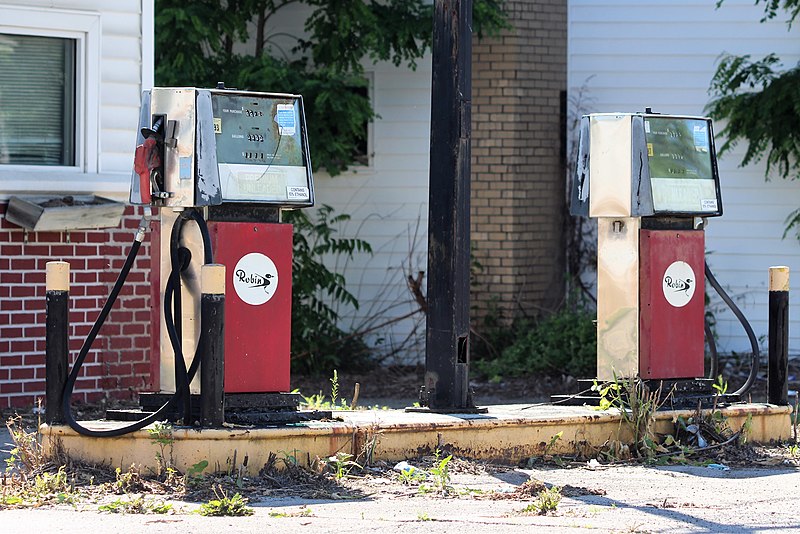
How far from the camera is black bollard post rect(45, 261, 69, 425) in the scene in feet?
24.7

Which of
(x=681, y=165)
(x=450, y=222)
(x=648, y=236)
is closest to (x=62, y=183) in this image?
(x=450, y=222)

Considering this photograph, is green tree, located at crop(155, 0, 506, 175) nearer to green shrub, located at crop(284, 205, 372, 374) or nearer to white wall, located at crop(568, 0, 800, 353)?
green shrub, located at crop(284, 205, 372, 374)

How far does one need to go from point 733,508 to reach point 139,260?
5.52 meters

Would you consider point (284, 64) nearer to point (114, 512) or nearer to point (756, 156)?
point (756, 156)

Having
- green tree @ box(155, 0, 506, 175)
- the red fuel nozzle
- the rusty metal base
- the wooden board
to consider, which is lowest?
the rusty metal base

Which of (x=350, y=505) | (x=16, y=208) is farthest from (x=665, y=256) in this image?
(x=16, y=208)

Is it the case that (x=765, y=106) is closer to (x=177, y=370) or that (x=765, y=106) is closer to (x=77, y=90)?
(x=77, y=90)

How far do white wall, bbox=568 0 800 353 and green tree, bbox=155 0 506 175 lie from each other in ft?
3.88

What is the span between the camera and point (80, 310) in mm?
10508

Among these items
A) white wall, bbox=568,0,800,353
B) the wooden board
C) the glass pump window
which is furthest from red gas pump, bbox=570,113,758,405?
white wall, bbox=568,0,800,353

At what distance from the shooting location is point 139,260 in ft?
35.3

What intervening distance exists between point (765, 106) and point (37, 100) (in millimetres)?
6567

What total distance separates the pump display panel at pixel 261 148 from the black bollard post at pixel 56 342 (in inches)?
40.7

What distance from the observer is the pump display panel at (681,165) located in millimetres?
8780
